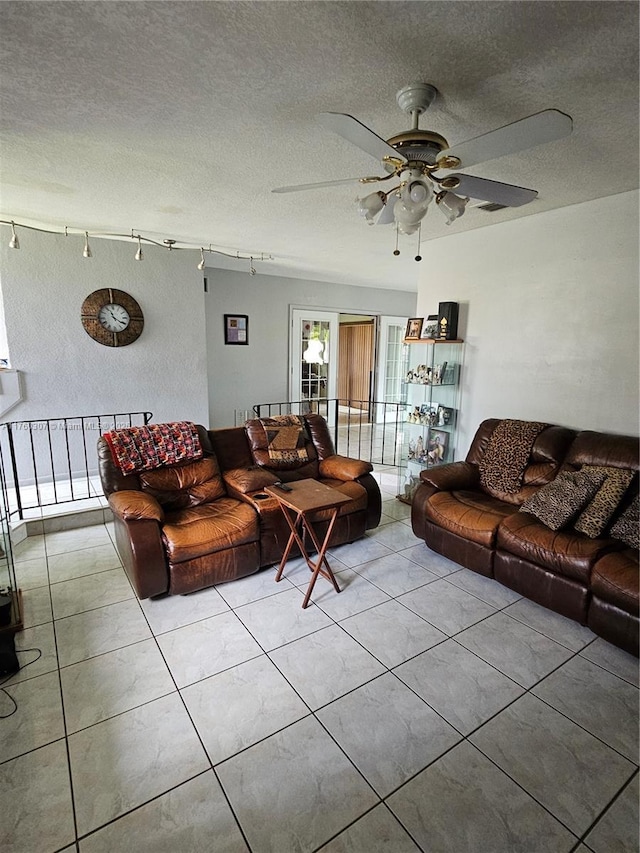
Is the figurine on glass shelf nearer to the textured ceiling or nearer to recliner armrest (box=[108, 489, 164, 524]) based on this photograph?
the textured ceiling

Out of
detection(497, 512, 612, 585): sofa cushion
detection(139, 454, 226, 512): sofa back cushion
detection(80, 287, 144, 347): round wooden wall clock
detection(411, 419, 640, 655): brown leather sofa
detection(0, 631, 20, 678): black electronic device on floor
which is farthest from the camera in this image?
detection(80, 287, 144, 347): round wooden wall clock

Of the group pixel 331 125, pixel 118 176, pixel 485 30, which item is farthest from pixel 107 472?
pixel 485 30

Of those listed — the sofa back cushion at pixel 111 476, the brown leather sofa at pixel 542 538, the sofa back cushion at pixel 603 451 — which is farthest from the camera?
the sofa back cushion at pixel 111 476

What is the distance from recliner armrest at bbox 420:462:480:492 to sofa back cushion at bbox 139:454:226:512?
1.64m

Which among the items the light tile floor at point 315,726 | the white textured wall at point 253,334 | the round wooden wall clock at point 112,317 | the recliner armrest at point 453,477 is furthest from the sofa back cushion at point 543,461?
the white textured wall at point 253,334

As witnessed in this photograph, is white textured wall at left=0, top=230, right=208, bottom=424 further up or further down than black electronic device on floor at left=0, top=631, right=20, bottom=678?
further up

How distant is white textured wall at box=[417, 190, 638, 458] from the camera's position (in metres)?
3.01

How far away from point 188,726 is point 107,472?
1.77 m

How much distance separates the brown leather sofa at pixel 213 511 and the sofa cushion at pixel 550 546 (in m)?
1.12

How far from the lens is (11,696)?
6.30 ft

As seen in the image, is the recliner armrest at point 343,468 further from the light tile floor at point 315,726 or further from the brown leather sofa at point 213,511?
the light tile floor at point 315,726

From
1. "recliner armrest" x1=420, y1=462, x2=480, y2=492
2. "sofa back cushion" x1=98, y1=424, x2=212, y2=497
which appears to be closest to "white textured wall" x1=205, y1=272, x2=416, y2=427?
"sofa back cushion" x1=98, y1=424, x2=212, y2=497

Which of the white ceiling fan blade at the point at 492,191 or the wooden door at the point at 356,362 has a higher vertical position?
the white ceiling fan blade at the point at 492,191

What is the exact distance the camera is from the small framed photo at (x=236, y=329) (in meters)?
6.30
